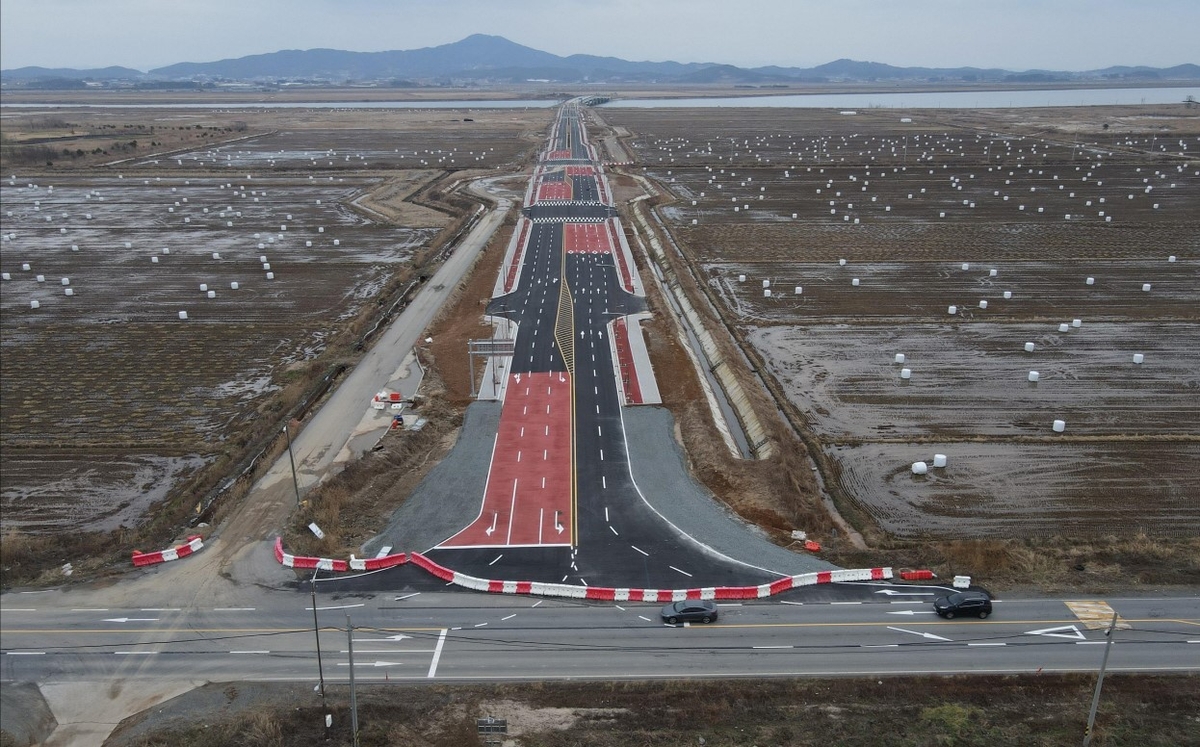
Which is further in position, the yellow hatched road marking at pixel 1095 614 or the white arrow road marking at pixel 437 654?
the yellow hatched road marking at pixel 1095 614

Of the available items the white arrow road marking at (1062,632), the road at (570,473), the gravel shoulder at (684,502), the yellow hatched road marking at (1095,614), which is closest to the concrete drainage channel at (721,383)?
the road at (570,473)

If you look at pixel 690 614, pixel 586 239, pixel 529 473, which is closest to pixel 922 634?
pixel 690 614

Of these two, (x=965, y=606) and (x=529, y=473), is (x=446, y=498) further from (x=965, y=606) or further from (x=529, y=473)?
(x=965, y=606)

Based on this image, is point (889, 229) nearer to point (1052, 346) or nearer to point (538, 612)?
point (1052, 346)

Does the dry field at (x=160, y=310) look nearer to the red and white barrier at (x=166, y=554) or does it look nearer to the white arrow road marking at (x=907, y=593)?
the red and white barrier at (x=166, y=554)

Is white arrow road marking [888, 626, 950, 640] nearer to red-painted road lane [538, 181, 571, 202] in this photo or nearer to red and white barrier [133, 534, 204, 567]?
red and white barrier [133, 534, 204, 567]

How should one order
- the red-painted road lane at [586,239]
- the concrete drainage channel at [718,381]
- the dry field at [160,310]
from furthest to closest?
the red-painted road lane at [586,239] → the dry field at [160,310] → the concrete drainage channel at [718,381]
